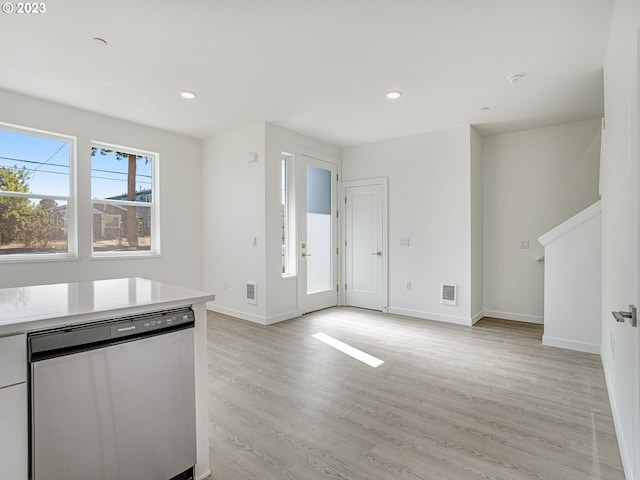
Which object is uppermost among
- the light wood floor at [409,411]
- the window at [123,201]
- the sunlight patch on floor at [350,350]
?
the window at [123,201]

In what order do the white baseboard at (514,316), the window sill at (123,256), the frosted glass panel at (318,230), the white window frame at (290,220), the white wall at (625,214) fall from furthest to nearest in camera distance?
the frosted glass panel at (318,230) < the white window frame at (290,220) < the white baseboard at (514,316) < the window sill at (123,256) < the white wall at (625,214)

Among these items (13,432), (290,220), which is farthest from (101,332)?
(290,220)

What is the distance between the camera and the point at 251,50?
112 inches

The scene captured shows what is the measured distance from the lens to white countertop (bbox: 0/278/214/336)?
124 cm

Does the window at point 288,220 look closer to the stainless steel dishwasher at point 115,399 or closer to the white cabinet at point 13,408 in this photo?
the stainless steel dishwasher at point 115,399

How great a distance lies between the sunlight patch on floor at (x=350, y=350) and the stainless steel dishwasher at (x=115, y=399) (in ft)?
6.56

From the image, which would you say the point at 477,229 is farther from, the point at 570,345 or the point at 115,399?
the point at 115,399

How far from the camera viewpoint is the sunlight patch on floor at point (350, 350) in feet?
11.0

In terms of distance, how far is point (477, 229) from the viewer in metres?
5.02

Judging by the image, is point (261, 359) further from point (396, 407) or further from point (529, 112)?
point (529, 112)

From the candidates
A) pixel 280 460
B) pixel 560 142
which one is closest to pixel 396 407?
pixel 280 460

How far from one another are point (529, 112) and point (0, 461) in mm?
5314

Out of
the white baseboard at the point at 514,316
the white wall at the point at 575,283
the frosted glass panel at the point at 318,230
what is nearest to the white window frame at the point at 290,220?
the frosted glass panel at the point at 318,230

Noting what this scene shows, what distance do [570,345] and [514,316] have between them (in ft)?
4.49
